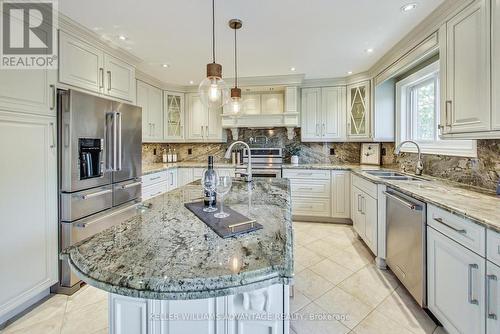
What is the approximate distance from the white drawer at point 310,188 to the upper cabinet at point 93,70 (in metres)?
2.67

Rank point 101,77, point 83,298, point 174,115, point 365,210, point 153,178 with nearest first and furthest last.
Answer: point 83,298 → point 101,77 → point 365,210 → point 153,178 → point 174,115

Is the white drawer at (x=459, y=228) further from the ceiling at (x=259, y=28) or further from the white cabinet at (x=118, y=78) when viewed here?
the white cabinet at (x=118, y=78)

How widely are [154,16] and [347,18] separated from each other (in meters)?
1.72

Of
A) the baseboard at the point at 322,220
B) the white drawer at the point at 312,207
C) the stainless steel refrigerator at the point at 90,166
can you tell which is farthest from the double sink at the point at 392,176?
the stainless steel refrigerator at the point at 90,166

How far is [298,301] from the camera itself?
6.22 ft

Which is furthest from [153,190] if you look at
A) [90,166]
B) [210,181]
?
[210,181]

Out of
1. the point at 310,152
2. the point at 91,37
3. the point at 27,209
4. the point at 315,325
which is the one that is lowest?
the point at 315,325

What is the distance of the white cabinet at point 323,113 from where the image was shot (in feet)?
12.7

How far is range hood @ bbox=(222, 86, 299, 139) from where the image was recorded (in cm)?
386

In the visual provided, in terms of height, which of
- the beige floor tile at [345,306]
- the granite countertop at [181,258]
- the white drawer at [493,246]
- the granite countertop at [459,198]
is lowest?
the beige floor tile at [345,306]

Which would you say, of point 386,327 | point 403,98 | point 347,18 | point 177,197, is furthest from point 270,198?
point 403,98

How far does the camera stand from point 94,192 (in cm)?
215

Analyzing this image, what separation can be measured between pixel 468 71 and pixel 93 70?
10.6ft

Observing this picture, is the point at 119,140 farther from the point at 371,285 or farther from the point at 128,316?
the point at 371,285
